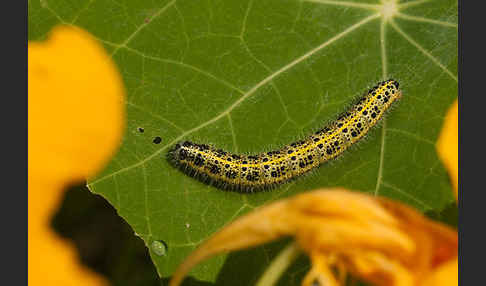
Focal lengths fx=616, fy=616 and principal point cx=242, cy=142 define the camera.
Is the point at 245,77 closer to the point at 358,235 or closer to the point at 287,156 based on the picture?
the point at 287,156

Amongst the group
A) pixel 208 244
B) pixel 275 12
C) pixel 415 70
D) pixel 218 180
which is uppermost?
pixel 415 70

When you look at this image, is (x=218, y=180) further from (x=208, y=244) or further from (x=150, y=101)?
(x=208, y=244)

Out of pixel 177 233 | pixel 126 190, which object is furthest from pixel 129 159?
pixel 177 233

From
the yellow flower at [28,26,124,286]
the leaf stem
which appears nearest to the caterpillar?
the yellow flower at [28,26,124,286]

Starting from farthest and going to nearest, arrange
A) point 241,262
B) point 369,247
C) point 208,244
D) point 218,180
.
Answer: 1. point 218,180
2. point 241,262
3. point 208,244
4. point 369,247

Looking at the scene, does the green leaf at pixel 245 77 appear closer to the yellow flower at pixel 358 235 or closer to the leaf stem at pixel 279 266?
the leaf stem at pixel 279 266

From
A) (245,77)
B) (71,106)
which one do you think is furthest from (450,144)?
(71,106)
